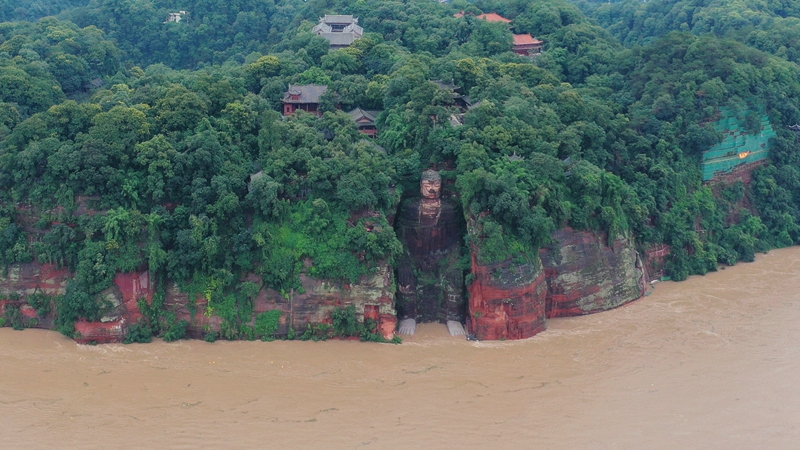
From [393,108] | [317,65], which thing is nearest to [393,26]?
[317,65]

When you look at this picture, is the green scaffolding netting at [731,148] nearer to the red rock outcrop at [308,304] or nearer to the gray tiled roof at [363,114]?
the gray tiled roof at [363,114]

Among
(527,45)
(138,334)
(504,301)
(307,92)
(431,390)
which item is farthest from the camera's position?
(527,45)

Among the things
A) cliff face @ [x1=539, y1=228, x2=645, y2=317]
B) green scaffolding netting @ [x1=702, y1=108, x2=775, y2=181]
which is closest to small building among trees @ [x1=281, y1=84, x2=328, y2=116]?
cliff face @ [x1=539, y1=228, x2=645, y2=317]

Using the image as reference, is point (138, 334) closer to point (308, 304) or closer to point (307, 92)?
point (308, 304)

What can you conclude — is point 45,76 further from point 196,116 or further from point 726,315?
point 726,315

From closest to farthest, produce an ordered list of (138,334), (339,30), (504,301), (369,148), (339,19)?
(138,334), (504,301), (369,148), (339,30), (339,19)

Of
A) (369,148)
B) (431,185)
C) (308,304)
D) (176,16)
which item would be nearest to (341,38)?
(369,148)

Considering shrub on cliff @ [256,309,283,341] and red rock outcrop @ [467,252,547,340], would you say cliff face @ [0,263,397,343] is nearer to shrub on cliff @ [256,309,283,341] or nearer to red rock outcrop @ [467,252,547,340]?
shrub on cliff @ [256,309,283,341]
